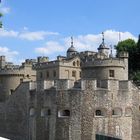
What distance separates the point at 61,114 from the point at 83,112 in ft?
6.97

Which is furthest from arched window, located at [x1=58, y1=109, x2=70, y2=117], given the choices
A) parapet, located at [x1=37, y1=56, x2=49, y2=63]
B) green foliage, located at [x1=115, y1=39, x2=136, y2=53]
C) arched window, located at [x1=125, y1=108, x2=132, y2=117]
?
green foliage, located at [x1=115, y1=39, x2=136, y2=53]

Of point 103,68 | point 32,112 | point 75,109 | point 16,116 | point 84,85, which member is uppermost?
point 103,68

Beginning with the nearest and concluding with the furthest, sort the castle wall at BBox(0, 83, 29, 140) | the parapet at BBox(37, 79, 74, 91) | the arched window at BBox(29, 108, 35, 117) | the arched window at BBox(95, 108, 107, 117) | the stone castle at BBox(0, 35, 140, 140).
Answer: the stone castle at BBox(0, 35, 140, 140)
the parapet at BBox(37, 79, 74, 91)
the arched window at BBox(95, 108, 107, 117)
the arched window at BBox(29, 108, 35, 117)
the castle wall at BBox(0, 83, 29, 140)

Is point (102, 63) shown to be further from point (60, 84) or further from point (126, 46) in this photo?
point (126, 46)

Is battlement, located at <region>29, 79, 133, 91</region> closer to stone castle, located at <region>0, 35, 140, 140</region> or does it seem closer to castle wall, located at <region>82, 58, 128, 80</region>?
stone castle, located at <region>0, 35, 140, 140</region>

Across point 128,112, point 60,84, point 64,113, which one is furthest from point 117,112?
point 60,84

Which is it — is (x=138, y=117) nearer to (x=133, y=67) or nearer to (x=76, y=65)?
(x=76, y=65)

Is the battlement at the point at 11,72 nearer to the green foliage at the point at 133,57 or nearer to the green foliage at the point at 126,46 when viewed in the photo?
the green foliage at the point at 133,57

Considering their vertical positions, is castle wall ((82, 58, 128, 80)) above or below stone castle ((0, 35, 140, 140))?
above

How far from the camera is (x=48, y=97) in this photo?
129ft

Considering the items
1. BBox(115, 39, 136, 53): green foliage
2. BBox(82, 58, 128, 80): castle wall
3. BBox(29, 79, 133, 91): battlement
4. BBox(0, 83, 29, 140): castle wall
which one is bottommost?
BBox(0, 83, 29, 140): castle wall

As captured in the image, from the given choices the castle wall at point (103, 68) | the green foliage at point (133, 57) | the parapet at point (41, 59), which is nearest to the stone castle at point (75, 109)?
the castle wall at point (103, 68)

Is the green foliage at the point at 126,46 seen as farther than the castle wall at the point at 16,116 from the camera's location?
Yes

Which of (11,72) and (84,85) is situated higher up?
(11,72)
